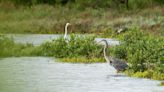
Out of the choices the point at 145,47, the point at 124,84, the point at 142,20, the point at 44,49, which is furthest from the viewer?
the point at 142,20

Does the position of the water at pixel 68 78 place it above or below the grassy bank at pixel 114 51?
below

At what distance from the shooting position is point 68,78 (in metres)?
12.9

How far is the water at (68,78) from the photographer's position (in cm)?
1127

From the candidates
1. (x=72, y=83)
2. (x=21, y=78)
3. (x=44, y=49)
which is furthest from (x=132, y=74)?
(x=44, y=49)

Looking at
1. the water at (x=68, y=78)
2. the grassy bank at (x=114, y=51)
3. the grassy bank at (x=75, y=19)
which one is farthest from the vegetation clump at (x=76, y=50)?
the grassy bank at (x=75, y=19)

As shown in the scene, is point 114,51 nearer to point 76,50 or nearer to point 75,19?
point 76,50

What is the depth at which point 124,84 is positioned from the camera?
39.1ft

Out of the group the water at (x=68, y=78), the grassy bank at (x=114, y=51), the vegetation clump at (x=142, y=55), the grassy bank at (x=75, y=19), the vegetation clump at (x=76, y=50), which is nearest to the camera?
the water at (x=68, y=78)

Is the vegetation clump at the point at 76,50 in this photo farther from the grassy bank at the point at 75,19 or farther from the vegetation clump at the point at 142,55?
the grassy bank at the point at 75,19

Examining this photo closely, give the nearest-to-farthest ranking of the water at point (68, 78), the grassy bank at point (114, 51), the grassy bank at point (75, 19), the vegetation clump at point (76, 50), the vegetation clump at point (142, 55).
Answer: the water at point (68, 78), the vegetation clump at point (142, 55), the grassy bank at point (114, 51), the vegetation clump at point (76, 50), the grassy bank at point (75, 19)

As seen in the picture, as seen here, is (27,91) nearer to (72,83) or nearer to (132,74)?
(72,83)

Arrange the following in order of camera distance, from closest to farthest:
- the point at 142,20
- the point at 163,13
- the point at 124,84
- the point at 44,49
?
the point at 124,84 → the point at 44,49 → the point at 142,20 → the point at 163,13

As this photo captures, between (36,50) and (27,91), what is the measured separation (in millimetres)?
6938

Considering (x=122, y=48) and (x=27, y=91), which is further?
(x=122, y=48)
